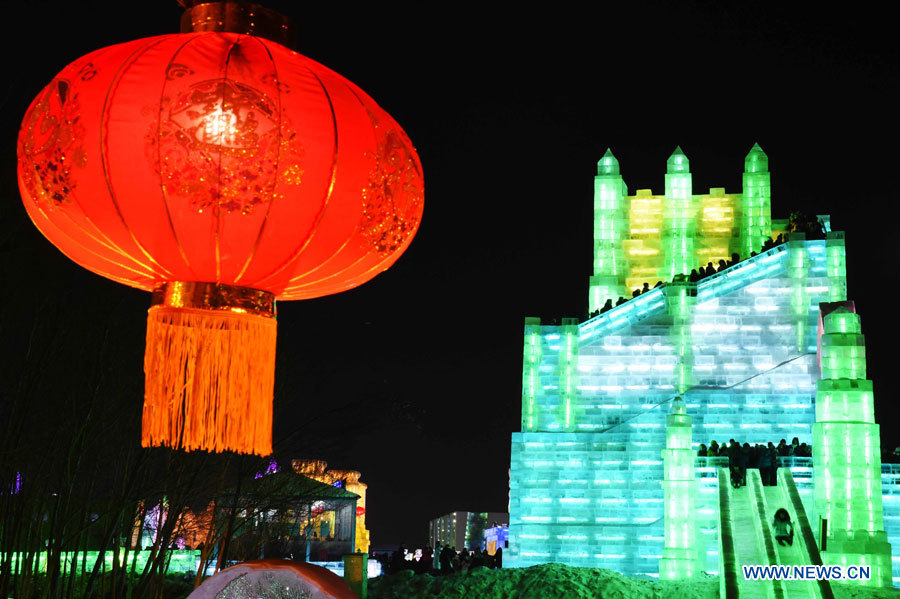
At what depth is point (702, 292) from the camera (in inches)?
1006

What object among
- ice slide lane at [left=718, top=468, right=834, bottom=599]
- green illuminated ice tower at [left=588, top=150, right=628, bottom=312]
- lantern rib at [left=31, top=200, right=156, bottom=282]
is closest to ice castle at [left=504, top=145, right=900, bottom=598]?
green illuminated ice tower at [left=588, top=150, right=628, bottom=312]

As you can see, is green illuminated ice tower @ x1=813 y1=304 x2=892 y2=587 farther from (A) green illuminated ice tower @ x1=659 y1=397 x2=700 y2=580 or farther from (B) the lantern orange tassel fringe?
(B) the lantern orange tassel fringe

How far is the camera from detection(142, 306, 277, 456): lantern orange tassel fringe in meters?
3.95

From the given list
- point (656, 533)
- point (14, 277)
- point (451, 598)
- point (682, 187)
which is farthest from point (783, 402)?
point (14, 277)

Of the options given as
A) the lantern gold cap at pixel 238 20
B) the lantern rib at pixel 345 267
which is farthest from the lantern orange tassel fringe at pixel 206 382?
the lantern gold cap at pixel 238 20

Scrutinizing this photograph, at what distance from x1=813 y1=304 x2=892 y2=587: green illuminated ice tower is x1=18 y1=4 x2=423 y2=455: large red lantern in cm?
1599

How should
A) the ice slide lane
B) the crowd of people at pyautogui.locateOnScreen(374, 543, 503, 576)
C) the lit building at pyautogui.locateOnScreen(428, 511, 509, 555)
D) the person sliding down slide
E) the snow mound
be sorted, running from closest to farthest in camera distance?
the ice slide lane → the person sliding down slide → the snow mound → the crowd of people at pyautogui.locateOnScreen(374, 543, 503, 576) → the lit building at pyautogui.locateOnScreen(428, 511, 509, 555)

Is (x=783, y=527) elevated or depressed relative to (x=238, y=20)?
depressed

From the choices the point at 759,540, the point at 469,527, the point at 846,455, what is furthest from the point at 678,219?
the point at 469,527

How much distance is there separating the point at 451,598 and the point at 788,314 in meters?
12.2

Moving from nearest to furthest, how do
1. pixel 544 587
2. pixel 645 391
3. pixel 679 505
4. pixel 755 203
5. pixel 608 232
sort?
pixel 544 587 < pixel 679 505 < pixel 645 391 < pixel 755 203 < pixel 608 232

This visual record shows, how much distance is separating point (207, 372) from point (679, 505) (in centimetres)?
1758

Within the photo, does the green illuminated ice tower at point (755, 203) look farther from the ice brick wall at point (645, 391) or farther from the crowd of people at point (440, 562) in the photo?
the crowd of people at point (440, 562)

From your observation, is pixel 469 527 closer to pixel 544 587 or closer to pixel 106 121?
pixel 544 587
